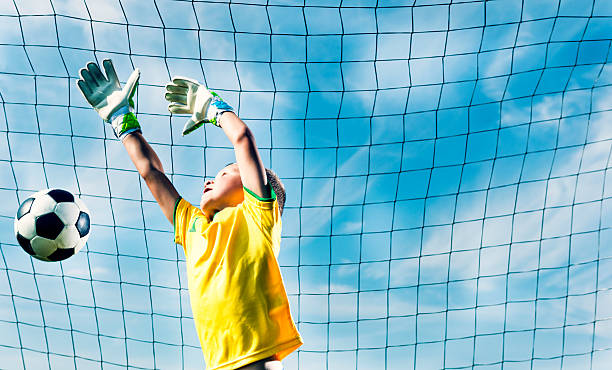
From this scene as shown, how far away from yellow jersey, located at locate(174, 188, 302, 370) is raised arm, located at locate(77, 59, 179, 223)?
1.17 feet

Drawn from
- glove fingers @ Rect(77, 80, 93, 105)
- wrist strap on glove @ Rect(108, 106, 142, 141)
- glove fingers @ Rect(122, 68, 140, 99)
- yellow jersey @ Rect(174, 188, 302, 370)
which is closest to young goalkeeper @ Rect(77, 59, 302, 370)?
yellow jersey @ Rect(174, 188, 302, 370)

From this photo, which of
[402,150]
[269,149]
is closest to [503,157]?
[402,150]

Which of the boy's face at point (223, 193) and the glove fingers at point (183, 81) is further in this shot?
the glove fingers at point (183, 81)

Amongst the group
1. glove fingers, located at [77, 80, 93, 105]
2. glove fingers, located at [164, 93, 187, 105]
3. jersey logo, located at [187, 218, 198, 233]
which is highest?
glove fingers, located at [77, 80, 93, 105]

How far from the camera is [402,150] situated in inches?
187

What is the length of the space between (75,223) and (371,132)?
2.43 meters

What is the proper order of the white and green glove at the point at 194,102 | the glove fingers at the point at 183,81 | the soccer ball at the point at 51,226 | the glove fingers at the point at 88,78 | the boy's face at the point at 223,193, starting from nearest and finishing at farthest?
the boy's face at the point at 223,193, the white and green glove at the point at 194,102, the glove fingers at the point at 183,81, the glove fingers at the point at 88,78, the soccer ball at the point at 51,226

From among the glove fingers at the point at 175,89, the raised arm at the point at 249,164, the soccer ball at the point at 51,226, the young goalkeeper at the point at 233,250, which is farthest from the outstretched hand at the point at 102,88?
the raised arm at the point at 249,164

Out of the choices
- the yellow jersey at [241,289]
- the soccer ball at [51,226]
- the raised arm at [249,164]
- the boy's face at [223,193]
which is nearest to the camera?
the yellow jersey at [241,289]

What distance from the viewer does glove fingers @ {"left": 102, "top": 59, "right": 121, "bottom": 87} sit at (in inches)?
112

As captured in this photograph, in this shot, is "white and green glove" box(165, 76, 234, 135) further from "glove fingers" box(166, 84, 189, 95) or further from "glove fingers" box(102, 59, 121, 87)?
"glove fingers" box(102, 59, 121, 87)

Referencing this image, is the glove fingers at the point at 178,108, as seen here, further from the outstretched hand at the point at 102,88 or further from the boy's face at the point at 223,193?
the boy's face at the point at 223,193

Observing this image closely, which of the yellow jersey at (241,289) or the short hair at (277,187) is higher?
the short hair at (277,187)

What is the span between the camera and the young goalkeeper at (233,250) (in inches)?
81.5
